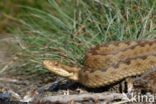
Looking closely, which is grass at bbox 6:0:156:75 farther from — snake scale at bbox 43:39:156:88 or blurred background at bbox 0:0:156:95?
snake scale at bbox 43:39:156:88

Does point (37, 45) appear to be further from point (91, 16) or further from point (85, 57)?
point (85, 57)

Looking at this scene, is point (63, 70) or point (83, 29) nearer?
point (63, 70)

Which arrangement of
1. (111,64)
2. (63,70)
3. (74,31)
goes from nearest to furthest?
(111,64) → (63,70) → (74,31)

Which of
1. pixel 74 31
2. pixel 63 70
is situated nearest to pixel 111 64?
pixel 63 70

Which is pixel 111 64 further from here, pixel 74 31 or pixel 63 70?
pixel 74 31

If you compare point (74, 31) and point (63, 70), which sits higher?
point (74, 31)

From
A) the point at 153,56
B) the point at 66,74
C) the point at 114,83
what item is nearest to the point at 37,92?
the point at 66,74

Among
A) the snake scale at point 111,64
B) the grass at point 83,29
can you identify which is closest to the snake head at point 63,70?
the snake scale at point 111,64
